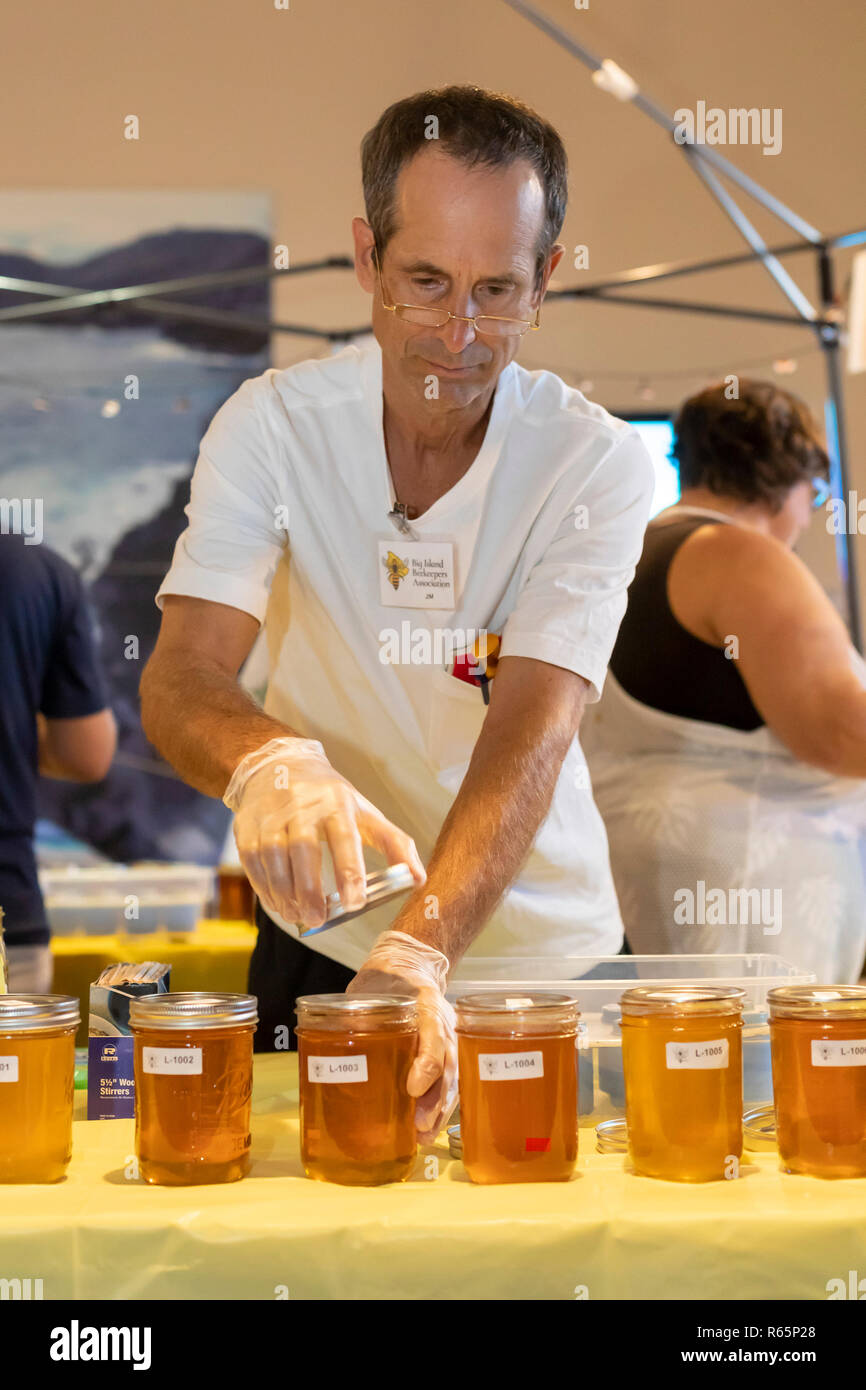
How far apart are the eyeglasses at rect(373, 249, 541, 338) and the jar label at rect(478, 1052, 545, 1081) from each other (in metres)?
0.80

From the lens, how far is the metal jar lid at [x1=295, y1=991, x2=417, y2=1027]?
98 centimetres

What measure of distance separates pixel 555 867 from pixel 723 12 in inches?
170

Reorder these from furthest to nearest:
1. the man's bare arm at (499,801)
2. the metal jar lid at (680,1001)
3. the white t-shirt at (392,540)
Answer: the white t-shirt at (392,540), the man's bare arm at (499,801), the metal jar lid at (680,1001)

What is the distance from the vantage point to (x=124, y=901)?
3.46 m

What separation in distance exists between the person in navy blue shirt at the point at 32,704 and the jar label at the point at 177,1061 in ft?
5.30

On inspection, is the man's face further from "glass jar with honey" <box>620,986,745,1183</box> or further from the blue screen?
the blue screen

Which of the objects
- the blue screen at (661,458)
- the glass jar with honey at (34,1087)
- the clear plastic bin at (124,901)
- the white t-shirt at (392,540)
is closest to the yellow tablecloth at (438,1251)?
the glass jar with honey at (34,1087)

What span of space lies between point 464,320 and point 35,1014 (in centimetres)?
83

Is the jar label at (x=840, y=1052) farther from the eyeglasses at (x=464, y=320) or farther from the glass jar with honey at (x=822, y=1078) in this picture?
the eyeglasses at (x=464, y=320)

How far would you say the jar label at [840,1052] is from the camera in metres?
0.98

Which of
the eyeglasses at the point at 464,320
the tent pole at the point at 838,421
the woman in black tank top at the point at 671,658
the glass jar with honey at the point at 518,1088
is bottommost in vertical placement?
the glass jar with honey at the point at 518,1088

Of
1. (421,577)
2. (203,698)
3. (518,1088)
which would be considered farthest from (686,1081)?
(421,577)
